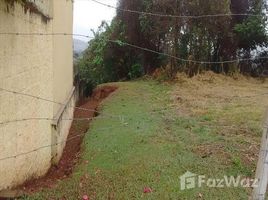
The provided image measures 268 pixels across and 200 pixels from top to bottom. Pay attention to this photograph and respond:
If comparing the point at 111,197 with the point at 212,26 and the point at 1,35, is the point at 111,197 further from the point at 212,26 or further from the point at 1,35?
the point at 212,26

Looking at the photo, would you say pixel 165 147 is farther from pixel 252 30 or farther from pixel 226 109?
pixel 252 30

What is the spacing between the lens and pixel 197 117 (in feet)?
27.9

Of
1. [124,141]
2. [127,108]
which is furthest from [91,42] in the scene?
[124,141]

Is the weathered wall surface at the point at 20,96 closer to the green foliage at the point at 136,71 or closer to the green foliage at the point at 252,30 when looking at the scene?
the green foliage at the point at 136,71

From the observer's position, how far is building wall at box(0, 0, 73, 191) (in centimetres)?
431

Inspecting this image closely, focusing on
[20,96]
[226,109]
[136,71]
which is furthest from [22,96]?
[136,71]

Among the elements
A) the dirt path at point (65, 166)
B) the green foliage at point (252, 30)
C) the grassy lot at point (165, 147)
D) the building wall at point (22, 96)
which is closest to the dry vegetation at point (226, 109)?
the grassy lot at point (165, 147)

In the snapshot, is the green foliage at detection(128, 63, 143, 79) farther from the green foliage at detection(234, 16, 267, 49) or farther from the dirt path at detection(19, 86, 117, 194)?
the dirt path at detection(19, 86, 117, 194)

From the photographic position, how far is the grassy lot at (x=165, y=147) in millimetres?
4906

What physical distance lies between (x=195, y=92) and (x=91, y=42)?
7.50m

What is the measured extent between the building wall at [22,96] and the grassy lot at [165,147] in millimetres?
527

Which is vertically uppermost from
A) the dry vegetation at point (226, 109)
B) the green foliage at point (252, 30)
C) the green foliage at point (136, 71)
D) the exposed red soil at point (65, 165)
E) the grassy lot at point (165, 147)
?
the green foliage at point (252, 30)

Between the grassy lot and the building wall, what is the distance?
53 cm

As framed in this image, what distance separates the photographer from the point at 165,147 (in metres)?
6.41
